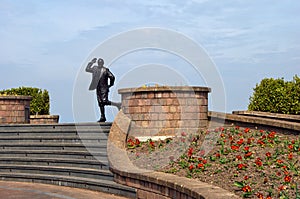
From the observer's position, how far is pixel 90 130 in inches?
542

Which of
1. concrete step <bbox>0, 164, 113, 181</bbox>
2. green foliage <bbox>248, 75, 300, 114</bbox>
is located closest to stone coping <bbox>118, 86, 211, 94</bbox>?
concrete step <bbox>0, 164, 113, 181</bbox>

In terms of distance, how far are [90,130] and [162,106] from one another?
7.56 ft

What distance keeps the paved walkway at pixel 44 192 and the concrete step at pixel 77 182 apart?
162 mm

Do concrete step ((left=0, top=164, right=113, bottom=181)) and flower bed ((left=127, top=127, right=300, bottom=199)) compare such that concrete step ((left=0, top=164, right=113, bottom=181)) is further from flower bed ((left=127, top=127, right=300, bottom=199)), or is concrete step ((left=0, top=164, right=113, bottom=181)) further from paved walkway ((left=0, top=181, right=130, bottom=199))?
flower bed ((left=127, top=127, right=300, bottom=199))

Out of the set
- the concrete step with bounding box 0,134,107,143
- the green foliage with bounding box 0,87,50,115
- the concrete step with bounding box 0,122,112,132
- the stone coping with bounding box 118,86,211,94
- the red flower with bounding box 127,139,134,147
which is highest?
the green foliage with bounding box 0,87,50,115

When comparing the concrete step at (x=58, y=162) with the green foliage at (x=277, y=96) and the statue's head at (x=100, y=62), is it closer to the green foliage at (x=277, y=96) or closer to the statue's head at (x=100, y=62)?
the statue's head at (x=100, y=62)

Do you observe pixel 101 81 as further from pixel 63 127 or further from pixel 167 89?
pixel 167 89

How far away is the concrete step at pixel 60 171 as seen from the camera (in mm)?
11750

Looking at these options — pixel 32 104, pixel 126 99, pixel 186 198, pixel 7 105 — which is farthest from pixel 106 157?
pixel 32 104

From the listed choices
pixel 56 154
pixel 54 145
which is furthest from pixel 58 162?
pixel 54 145

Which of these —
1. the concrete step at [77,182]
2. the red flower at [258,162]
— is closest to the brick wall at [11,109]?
the concrete step at [77,182]

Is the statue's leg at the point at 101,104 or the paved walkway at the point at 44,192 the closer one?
the paved walkway at the point at 44,192

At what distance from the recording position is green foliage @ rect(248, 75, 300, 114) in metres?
18.8

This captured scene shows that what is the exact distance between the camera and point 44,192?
37.4 ft
